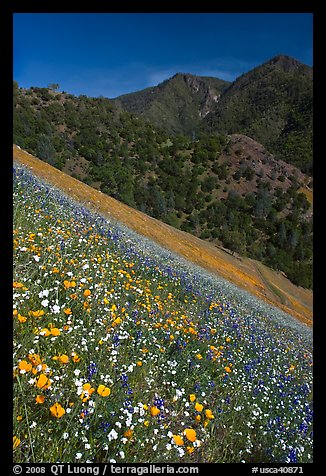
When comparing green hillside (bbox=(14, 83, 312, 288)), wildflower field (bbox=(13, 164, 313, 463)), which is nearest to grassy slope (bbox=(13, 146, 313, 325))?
wildflower field (bbox=(13, 164, 313, 463))

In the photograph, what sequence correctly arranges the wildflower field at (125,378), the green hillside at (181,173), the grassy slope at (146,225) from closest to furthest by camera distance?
the wildflower field at (125,378)
the grassy slope at (146,225)
the green hillside at (181,173)

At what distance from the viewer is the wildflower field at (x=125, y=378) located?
2746 mm

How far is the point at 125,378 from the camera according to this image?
3.43 meters

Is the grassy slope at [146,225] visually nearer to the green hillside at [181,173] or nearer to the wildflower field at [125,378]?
the wildflower field at [125,378]

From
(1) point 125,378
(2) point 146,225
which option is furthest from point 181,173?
(1) point 125,378

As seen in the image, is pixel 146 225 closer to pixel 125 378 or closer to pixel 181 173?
Answer: pixel 125 378

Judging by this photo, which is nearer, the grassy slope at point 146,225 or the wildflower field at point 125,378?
the wildflower field at point 125,378

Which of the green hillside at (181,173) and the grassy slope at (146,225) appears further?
the green hillside at (181,173)

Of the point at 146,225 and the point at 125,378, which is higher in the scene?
the point at 125,378

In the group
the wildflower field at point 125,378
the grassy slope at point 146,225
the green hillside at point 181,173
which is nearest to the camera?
the wildflower field at point 125,378

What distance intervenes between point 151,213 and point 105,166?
17183 millimetres

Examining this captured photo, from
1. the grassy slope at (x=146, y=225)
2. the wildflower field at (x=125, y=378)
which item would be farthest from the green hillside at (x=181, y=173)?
the wildflower field at (x=125, y=378)

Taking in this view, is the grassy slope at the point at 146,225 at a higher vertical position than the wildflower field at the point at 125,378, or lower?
lower

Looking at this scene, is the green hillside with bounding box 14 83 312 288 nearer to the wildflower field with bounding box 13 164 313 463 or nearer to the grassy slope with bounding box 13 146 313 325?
the grassy slope with bounding box 13 146 313 325
